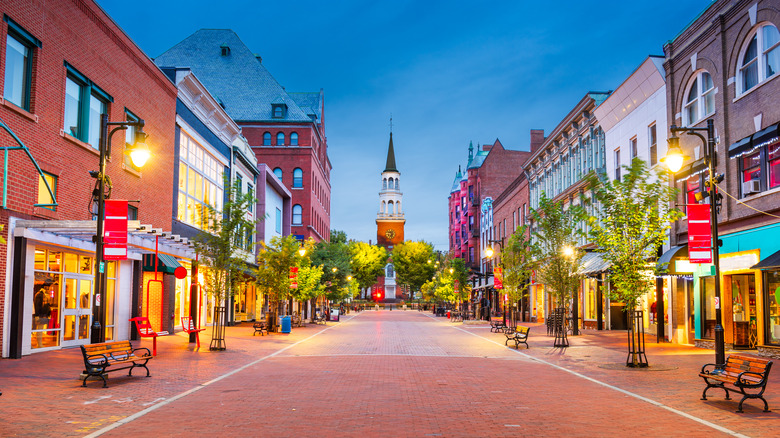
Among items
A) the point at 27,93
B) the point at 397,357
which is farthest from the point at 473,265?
the point at 27,93

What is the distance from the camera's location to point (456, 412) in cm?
1030

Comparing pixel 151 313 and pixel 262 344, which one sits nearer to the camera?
pixel 262 344

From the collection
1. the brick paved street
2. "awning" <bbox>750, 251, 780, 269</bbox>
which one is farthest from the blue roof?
"awning" <bbox>750, 251, 780, 269</bbox>

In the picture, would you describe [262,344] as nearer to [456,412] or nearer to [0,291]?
[0,291]

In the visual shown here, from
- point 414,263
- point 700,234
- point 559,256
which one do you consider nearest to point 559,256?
point 559,256

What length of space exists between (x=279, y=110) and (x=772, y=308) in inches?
2258

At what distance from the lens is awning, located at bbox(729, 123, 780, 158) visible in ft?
61.8

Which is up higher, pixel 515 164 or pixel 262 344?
pixel 515 164

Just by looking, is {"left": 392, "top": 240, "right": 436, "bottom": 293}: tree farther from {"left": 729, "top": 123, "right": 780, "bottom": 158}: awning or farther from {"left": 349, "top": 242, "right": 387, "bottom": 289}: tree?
{"left": 729, "top": 123, "right": 780, "bottom": 158}: awning

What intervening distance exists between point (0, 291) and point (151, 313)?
422 inches

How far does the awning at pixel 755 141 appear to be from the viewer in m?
18.8

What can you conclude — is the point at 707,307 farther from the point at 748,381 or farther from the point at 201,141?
the point at 201,141

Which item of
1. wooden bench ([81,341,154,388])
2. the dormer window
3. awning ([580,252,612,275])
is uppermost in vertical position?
the dormer window

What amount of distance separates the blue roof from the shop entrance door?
47812 mm
